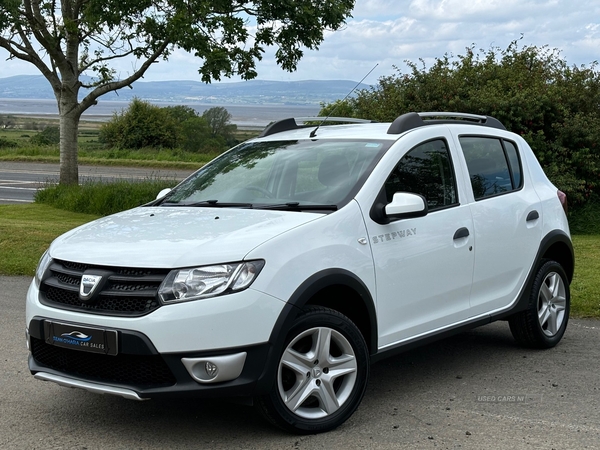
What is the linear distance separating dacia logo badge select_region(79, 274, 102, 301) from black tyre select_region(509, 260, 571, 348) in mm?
3514

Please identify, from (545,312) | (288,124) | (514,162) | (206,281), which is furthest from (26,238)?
(206,281)

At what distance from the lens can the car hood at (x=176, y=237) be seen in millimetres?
4488

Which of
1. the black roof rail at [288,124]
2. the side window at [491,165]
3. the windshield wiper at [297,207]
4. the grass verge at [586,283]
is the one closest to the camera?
the windshield wiper at [297,207]

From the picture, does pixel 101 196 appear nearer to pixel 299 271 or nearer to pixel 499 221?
pixel 499 221

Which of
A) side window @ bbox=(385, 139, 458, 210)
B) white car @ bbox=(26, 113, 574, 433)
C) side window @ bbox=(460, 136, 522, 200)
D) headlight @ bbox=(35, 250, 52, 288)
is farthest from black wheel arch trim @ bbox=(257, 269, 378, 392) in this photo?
side window @ bbox=(460, 136, 522, 200)

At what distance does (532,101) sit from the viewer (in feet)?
50.8

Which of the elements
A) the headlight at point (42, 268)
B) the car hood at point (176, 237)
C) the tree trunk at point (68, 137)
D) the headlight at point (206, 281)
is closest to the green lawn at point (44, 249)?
the tree trunk at point (68, 137)

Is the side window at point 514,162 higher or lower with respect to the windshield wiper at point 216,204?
higher

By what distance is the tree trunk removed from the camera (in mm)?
17391

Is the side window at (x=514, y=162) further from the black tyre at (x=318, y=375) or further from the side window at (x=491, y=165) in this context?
the black tyre at (x=318, y=375)

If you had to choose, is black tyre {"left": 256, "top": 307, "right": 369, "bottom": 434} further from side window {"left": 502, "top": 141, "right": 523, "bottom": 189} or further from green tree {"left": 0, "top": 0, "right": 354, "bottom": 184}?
green tree {"left": 0, "top": 0, "right": 354, "bottom": 184}

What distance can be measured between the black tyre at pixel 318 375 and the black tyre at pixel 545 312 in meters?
2.15

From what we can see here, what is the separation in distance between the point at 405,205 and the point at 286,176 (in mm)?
967

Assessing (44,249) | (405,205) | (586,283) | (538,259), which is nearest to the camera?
(405,205)
